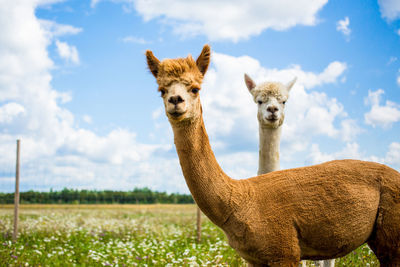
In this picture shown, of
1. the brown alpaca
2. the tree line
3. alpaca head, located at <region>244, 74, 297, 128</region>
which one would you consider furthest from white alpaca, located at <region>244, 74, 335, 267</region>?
the tree line

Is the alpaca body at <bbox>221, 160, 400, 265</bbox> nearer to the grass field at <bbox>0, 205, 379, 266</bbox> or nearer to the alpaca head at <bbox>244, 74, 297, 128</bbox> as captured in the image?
the alpaca head at <bbox>244, 74, 297, 128</bbox>

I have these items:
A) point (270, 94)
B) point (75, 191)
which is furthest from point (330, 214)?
point (75, 191)

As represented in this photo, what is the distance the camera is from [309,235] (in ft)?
11.9

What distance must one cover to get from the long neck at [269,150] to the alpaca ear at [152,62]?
108 inches

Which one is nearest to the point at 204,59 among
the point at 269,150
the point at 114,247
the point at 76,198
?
the point at 269,150

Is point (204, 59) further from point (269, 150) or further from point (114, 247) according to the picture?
point (114, 247)

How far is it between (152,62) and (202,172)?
1.25 meters

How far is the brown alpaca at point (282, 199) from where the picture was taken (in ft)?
11.0

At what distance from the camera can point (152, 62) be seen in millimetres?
3537

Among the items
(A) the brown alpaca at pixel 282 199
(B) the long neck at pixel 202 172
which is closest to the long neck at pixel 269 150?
(A) the brown alpaca at pixel 282 199

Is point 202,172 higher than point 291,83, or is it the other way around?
point 291,83

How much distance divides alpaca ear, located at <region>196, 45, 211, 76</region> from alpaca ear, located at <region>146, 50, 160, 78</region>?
43 centimetres

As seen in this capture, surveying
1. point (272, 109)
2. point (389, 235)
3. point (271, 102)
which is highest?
point (271, 102)

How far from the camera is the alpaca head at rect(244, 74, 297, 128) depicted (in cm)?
561
